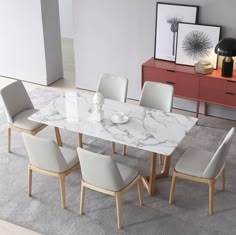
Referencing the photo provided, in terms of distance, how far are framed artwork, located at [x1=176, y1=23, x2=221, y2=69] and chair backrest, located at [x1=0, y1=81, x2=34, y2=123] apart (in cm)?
203

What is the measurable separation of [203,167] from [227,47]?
5.28 ft

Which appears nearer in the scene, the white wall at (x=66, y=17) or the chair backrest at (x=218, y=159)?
the chair backrest at (x=218, y=159)

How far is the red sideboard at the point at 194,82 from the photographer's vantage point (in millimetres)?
5240

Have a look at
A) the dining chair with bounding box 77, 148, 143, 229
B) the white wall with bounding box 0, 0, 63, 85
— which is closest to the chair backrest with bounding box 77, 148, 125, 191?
the dining chair with bounding box 77, 148, 143, 229

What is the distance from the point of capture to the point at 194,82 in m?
5.41

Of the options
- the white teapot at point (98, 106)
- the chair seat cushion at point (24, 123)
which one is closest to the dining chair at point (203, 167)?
the white teapot at point (98, 106)

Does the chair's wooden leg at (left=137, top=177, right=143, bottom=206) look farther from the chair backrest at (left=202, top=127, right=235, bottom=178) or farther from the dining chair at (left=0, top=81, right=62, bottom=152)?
the dining chair at (left=0, top=81, right=62, bottom=152)

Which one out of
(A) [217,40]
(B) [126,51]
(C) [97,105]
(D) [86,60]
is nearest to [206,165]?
(C) [97,105]

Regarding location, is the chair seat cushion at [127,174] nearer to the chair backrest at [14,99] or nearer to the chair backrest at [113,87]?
the chair backrest at [113,87]

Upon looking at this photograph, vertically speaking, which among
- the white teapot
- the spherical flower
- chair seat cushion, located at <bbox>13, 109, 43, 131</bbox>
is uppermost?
the spherical flower

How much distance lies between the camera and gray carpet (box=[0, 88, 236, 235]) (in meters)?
3.92

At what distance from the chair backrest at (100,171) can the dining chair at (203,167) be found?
61 cm

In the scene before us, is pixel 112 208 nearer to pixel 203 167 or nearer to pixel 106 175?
pixel 106 175

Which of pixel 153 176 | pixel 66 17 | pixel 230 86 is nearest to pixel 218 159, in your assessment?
pixel 153 176
